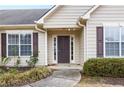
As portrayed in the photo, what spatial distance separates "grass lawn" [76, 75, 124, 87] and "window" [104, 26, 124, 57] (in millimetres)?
2209

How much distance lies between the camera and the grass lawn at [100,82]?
13.2m

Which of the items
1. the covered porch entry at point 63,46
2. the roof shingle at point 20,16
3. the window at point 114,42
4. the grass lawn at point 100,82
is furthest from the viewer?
the covered porch entry at point 63,46

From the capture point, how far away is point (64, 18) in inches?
752

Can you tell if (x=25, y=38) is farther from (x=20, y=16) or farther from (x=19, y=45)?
(x=20, y=16)

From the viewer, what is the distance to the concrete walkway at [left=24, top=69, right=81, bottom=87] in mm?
12834

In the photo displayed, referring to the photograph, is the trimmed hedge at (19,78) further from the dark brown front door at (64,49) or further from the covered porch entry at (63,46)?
the dark brown front door at (64,49)

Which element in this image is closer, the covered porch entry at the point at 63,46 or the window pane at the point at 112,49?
the window pane at the point at 112,49

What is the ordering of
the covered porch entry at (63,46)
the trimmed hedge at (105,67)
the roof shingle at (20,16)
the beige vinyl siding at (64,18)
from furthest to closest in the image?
1. the covered porch entry at (63,46)
2. the roof shingle at (20,16)
3. the beige vinyl siding at (64,18)
4. the trimmed hedge at (105,67)

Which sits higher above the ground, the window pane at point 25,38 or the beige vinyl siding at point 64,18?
the beige vinyl siding at point 64,18

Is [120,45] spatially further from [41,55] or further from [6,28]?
[6,28]

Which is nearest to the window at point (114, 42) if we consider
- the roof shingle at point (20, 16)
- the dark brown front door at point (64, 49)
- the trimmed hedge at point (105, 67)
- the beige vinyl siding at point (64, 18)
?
the trimmed hedge at point (105, 67)

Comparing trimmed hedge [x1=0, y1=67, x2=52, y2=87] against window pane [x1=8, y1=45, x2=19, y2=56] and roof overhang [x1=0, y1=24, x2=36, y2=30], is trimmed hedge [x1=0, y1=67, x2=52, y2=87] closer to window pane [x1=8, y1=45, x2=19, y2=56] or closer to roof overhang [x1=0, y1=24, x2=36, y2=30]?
roof overhang [x1=0, y1=24, x2=36, y2=30]

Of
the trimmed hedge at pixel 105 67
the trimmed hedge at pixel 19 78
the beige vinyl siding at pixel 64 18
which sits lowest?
the trimmed hedge at pixel 19 78

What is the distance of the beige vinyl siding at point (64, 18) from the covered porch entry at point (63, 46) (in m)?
1.42
